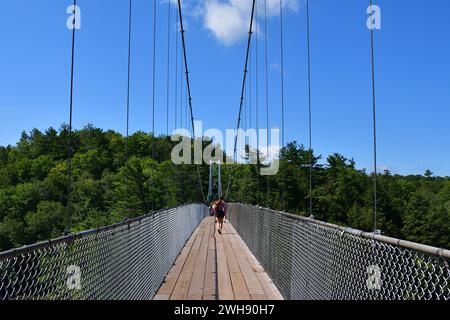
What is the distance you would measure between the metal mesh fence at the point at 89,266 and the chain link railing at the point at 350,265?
128 centimetres

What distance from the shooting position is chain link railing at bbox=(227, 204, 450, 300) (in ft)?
6.04

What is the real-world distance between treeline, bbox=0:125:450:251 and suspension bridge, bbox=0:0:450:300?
27.7 m

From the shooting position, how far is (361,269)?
242cm

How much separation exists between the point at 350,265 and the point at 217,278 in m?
3.17

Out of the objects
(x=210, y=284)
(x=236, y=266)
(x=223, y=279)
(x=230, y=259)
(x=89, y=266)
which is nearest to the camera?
(x=89, y=266)

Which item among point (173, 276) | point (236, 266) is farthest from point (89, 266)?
point (236, 266)

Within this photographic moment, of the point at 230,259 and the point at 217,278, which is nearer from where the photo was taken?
the point at 217,278

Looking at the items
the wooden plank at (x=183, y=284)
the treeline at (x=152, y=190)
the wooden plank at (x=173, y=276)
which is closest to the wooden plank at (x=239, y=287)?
the wooden plank at (x=183, y=284)

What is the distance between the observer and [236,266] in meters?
6.53

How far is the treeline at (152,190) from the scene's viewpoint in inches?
1667

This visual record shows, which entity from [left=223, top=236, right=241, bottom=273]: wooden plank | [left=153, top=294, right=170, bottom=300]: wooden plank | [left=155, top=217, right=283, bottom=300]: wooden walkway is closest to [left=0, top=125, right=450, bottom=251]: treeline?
[left=223, top=236, right=241, bottom=273]: wooden plank

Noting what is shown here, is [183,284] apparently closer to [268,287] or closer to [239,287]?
[239,287]

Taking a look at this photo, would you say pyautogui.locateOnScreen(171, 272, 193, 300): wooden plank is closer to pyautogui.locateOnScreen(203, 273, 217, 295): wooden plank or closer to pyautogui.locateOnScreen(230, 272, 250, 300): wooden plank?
pyautogui.locateOnScreen(203, 273, 217, 295): wooden plank
